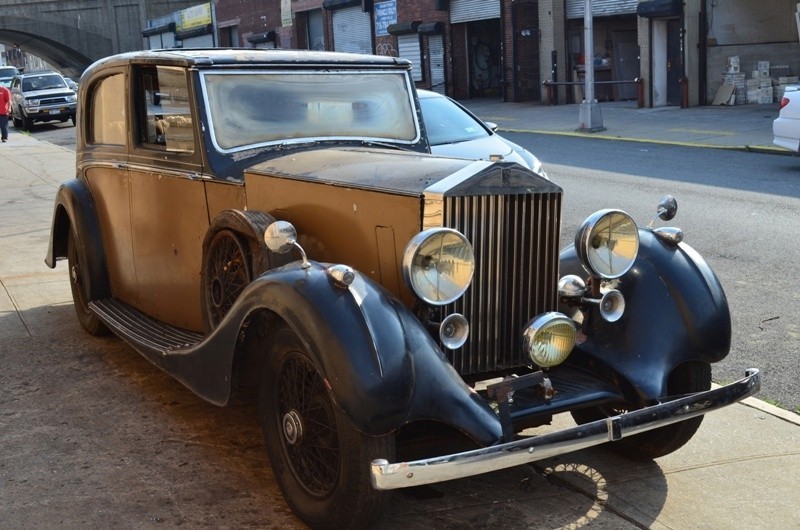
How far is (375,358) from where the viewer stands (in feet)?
11.8

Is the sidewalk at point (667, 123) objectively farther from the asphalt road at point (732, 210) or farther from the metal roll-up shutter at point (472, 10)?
the metal roll-up shutter at point (472, 10)

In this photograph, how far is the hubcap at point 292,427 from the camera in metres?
4.02

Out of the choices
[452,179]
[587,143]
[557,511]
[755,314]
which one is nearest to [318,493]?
[557,511]

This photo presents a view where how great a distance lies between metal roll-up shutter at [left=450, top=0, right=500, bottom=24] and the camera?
31.7 m

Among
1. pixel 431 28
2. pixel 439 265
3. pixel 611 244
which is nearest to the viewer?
pixel 439 265

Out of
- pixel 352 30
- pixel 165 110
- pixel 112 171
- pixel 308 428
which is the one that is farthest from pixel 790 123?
pixel 352 30

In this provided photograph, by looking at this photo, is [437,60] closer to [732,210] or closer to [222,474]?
[732,210]

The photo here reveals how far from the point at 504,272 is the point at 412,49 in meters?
32.7

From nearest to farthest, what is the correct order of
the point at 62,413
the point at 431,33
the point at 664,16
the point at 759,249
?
the point at 62,413
the point at 759,249
the point at 664,16
the point at 431,33

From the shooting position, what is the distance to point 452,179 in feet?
13.4

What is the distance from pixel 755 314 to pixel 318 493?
168 inches

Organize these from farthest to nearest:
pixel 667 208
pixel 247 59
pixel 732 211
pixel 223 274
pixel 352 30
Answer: pixel 352 30, pixel 732 211, pixel 247 59, pixel 223 274, pixel 667 208

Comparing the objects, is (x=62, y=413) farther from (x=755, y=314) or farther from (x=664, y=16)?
(x=664, y=16)

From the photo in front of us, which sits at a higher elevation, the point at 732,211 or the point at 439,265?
the point at 439,265
